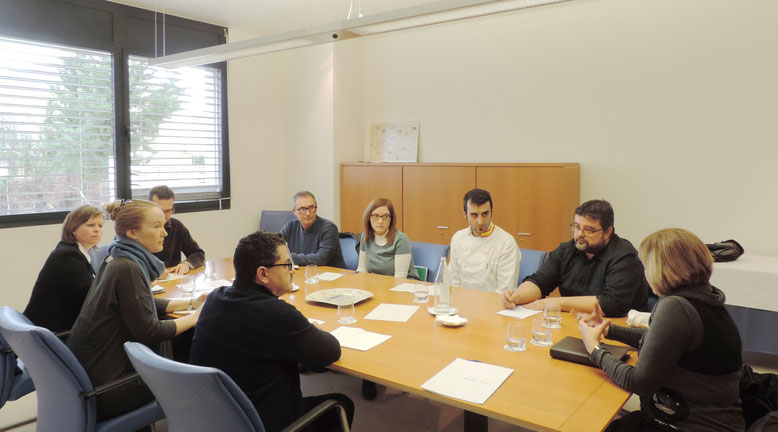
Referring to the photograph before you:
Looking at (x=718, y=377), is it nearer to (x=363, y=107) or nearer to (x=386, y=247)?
(x=386, y=247)

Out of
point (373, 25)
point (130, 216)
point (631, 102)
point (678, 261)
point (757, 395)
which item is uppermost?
point (373, 25)

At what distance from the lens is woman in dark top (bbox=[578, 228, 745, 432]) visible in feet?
5.77

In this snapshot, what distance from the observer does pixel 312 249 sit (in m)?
4.21

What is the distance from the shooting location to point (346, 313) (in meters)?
2.63

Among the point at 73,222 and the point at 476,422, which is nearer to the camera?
the point at 476,422

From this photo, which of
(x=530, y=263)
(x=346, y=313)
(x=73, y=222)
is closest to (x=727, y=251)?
(x=530, y=263)

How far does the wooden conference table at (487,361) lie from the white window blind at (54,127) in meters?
2.93

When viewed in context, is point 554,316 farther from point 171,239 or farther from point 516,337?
point 171,239

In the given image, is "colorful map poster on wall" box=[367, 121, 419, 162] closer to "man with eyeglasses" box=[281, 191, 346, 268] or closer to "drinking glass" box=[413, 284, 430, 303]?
"man with eyeglasses" box=[281, 191, 346, 268]

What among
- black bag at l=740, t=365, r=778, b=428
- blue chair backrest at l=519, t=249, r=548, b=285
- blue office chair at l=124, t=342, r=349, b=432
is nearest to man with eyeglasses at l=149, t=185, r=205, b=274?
blue chair backrest at l=519, t=249, r=548, b=285

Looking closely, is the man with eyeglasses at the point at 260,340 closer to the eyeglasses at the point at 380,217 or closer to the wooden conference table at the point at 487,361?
the wooden conference table at the point at 487,361

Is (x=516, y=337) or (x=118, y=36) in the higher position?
(x=118, y=36)

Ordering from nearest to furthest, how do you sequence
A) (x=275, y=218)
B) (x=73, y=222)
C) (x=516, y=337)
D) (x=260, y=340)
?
(x=260, y=340) → (x=516, y=337) → (x=73, y=222) → (x=275, y=218)

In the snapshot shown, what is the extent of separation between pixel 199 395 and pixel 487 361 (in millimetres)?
1059
